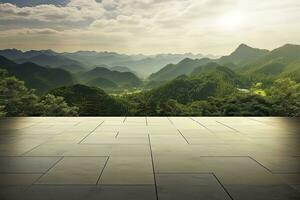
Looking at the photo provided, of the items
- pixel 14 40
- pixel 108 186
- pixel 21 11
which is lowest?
pixel 108 186

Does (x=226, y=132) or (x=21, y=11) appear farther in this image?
(x=21, y=11)

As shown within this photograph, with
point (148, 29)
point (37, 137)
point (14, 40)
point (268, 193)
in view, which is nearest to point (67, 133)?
point (37, 137)

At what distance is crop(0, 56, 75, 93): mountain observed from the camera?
37250mm

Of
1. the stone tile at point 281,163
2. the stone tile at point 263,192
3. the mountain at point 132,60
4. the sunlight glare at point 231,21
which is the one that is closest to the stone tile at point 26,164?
the stone tile at point 263,192

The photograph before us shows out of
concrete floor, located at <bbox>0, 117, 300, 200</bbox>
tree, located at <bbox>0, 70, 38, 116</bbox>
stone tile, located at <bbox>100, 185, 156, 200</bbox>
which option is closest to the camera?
stone tile, located at <bbox>100, 185, 156, 200</bbox>

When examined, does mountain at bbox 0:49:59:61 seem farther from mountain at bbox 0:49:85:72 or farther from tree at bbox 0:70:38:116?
tree at bbox 0:70:38:116

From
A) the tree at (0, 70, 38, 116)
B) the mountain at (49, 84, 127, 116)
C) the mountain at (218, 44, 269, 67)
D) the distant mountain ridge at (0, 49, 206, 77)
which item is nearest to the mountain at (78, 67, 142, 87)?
the distant mountain ridge at (0, 49, 206, 77)

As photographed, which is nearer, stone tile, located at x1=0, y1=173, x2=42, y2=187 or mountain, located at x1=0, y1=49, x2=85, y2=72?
stone tile, located at x1=0, y1=173, x2=42, y2=187

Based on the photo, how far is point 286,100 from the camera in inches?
669

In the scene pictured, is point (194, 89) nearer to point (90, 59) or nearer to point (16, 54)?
point (16, 54)

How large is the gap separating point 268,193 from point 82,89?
26210 millimetres

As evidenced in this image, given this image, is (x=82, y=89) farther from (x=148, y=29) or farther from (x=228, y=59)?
(x=228, y=59)

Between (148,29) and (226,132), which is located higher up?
(148,29)

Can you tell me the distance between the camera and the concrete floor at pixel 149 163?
2.63 m
